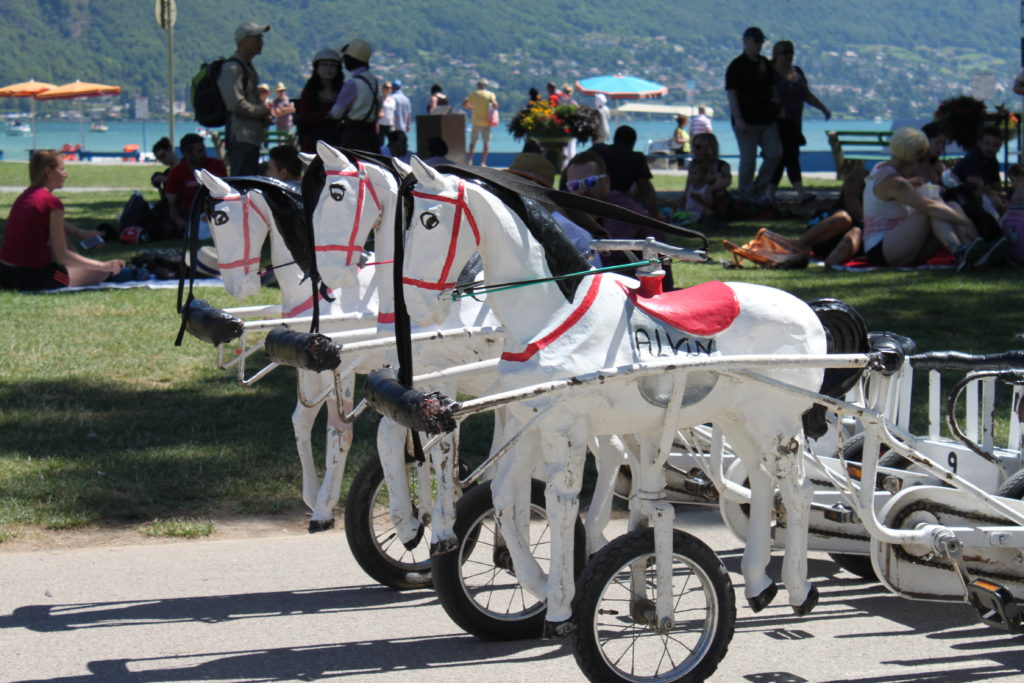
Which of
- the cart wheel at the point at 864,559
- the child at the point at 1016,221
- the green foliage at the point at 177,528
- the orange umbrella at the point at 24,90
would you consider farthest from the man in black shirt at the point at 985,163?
the orange umbrella at the point at 24,90

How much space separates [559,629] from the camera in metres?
4.64

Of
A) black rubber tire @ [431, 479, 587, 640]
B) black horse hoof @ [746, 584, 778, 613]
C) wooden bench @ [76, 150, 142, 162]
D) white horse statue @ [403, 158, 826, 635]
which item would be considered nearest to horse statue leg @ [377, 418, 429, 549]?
black rubber tire @ [431, 479, 587, 640]

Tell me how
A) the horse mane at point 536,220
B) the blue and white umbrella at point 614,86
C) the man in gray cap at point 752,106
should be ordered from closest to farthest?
the horse mane at point 536,220, the man in gray cap at point 752,106, the blue and white umbrella at point 614,86

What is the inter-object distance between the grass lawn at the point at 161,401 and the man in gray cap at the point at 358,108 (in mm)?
1704

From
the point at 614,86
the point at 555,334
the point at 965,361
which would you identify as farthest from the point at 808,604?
the point at 614,86

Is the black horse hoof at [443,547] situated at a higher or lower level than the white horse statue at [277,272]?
lower

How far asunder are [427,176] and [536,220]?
0.46m

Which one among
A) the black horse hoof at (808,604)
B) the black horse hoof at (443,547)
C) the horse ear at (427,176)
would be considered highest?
the horse ear at (427,176)

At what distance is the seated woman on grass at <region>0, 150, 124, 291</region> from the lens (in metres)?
13.2

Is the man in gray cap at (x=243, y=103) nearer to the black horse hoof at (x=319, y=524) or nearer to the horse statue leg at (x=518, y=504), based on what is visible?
the black horse hoof at (x=319, y=524)

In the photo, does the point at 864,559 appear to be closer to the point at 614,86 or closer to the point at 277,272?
the point at 277,272

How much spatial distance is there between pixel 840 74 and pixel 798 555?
148 m

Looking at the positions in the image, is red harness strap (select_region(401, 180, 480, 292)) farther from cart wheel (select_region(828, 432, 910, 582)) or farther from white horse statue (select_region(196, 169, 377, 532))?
cart wheel (select_region(828, 432, 910, 582))

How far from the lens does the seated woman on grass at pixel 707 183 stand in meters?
18.0
